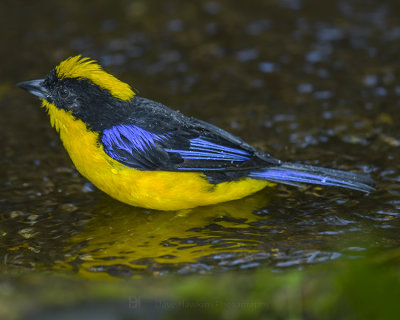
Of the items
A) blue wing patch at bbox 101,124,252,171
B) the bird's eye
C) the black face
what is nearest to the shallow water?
blue wing patch at bbox 101,124,252,171

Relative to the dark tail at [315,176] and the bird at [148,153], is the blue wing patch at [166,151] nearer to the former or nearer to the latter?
the bird at [148,153]

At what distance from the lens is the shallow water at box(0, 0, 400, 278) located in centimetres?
425

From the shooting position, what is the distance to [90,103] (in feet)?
15.9

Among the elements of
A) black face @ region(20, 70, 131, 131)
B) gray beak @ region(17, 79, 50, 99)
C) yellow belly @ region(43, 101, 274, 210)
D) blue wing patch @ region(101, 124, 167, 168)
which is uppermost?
gray beak @ region(17, 79, 50, 99)

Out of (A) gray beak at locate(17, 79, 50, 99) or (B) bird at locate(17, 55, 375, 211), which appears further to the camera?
(A) gray beak at locate(17, 79, 50, 99)

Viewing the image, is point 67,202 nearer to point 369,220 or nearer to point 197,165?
point 197,165

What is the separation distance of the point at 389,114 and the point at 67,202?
10.9ft

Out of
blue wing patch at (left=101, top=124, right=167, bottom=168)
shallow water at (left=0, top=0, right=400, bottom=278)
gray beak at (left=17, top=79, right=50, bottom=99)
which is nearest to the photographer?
shallow water at (left=0, top=0, right=400, bottom=278)

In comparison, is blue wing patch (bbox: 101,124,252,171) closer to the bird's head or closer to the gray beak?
the bird's head

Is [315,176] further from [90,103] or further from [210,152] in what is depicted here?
[90,103]

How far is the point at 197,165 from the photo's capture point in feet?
15.6

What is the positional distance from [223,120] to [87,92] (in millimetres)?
1896

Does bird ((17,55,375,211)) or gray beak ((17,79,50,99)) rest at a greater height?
gray beak ((17,79,50,99))

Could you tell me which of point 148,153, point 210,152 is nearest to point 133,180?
point 148,153
